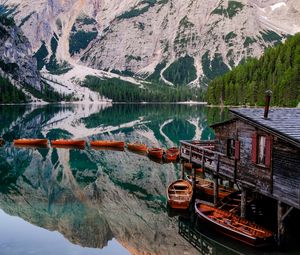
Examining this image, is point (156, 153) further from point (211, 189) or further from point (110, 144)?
point (211, 189)

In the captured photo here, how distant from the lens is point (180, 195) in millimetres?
40188

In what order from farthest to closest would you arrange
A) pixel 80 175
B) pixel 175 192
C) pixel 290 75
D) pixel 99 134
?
pixel 290 75, pixel 99 134, pixel 80 175, pixel 175 192

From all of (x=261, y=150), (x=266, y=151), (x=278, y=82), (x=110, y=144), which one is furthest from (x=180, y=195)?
(x=278, y=82)

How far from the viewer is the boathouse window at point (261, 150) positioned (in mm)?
29828

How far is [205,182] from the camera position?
44906 millimetres

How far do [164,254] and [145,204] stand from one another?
12.7 m

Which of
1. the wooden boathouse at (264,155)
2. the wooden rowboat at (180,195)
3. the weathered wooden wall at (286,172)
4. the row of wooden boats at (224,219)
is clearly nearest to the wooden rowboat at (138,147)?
the wooden rowboat at (180,195)

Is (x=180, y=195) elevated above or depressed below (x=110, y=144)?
above

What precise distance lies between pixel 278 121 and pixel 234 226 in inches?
310

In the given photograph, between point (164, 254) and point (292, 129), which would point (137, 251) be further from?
point (292, 129)

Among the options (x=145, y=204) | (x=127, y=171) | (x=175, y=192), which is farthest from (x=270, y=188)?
(x=127, y=171)

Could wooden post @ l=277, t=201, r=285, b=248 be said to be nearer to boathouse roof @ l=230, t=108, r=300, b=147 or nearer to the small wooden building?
the small wooden building

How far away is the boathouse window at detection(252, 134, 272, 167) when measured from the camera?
29.8 m

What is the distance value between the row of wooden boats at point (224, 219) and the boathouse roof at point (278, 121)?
684 centimetres
